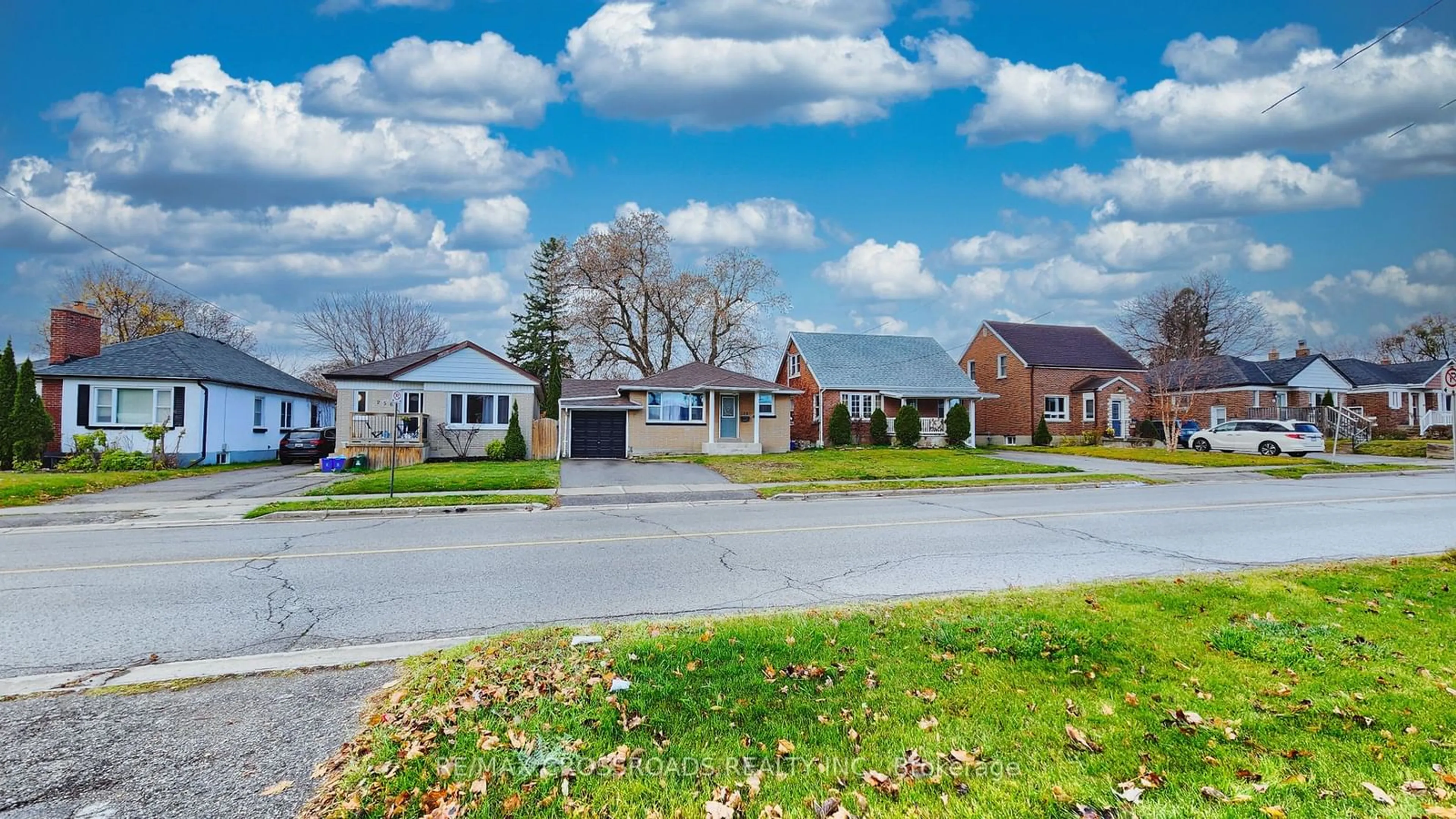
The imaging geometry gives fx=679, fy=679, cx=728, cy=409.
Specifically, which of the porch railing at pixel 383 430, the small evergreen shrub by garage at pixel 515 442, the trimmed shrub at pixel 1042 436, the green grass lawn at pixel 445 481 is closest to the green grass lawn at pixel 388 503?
the green grass lawn at pixel 445 481

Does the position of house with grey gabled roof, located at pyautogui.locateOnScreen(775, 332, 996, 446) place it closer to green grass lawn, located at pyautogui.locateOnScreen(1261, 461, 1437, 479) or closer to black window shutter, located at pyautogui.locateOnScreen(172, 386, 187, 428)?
green grass lawn, located at pyautogui.locateOnScreen(1261, 461, 1437, 479)

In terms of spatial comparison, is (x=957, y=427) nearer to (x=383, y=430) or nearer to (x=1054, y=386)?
(x=1054, y=386)

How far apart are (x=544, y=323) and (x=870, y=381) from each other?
27.5 metres

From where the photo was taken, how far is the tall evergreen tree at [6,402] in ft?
71.6

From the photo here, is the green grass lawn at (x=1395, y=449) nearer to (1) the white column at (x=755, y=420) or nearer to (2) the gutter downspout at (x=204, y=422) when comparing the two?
(1) the white column at (x=755, y=420)

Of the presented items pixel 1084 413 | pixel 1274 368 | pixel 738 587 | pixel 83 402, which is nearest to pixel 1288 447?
pixel 1084 413

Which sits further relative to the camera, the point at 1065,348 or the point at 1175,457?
the point at 1065,348

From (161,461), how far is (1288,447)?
44343mm

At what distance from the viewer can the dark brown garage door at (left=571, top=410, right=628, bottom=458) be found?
1190 inches

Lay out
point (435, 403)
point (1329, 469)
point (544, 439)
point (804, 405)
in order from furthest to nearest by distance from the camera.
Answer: point (804, 405) < point (544, 439) < point (435, 403) < point (1329, 469)

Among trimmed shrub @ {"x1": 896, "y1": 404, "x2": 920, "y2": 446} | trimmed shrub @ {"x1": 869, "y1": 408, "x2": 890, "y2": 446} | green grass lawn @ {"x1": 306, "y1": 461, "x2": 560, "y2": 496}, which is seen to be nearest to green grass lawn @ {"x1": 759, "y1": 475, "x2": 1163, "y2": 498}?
green grass lawn @ {"x1": 306, "y1": 461, "x2": 560, "y2": 496}

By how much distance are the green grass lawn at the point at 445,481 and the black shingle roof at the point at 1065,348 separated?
3166 centimetres

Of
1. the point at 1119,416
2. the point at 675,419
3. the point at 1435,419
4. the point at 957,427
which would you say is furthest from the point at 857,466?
the point at 1435,419

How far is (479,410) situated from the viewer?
28969 millimetres
